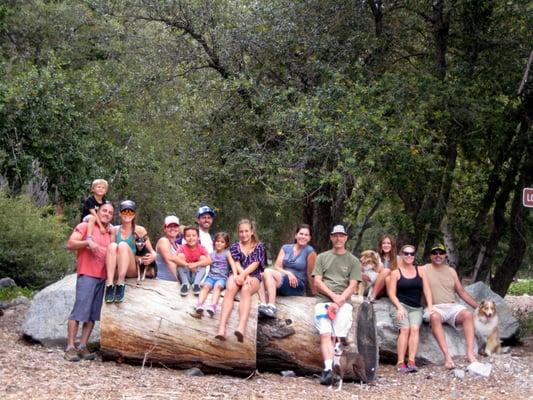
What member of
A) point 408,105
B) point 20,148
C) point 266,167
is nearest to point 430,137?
point 408,105

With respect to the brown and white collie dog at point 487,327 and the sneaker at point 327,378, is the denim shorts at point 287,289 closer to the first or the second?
the sneaker at point 327,378

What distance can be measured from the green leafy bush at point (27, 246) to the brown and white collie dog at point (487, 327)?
11.0m

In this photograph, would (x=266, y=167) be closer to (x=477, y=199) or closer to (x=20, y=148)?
(x=20, y=148)

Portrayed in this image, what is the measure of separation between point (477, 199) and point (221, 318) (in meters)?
9.49

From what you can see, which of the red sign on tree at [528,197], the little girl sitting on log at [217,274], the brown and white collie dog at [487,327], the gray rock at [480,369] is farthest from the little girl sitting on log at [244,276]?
the red sign on tree at [528,197]

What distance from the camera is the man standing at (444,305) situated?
9719mm

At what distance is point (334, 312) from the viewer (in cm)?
884

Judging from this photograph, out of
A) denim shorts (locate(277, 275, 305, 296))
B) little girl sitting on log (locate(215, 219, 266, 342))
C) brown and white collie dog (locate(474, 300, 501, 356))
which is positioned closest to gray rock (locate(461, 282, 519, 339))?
brown and white collie dog (locate(474, 300, 501, 356))

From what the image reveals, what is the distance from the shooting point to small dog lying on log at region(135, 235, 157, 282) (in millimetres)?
9148

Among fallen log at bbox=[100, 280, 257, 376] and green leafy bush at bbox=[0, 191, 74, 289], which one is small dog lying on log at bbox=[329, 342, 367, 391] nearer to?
fallen log at bbox=[100, 280, 257, 376]

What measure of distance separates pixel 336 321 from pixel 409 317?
1.25 m

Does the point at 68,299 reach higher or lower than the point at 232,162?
lower

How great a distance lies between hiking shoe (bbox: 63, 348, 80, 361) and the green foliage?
248 inches

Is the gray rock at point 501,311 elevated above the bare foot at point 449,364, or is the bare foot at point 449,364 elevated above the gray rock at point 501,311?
the gray rock at point 501,311
